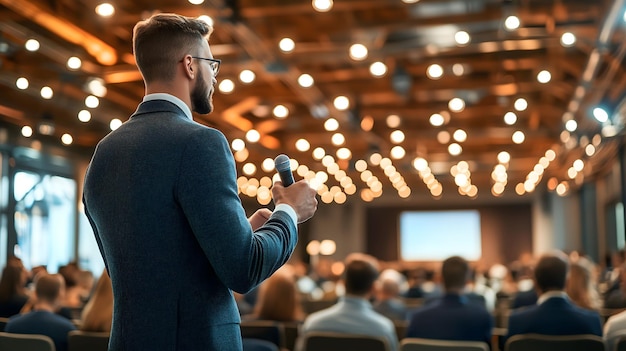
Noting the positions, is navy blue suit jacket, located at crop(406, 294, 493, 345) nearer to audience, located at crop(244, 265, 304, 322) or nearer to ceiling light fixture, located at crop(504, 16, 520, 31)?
audience, located at crop(244, 265, 304, 322)

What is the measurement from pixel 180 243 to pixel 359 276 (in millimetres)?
3520

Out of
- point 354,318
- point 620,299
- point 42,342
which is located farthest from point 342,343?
point 620,299

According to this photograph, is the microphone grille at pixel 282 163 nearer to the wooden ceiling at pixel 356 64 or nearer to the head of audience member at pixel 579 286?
the head of audience member at pixel 579 286

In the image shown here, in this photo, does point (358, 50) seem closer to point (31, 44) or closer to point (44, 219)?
point (31, 44)

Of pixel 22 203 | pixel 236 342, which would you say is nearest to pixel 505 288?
pixel 22 203

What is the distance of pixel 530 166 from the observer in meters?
19.9

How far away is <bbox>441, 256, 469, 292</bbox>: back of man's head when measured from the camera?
516 centimetres

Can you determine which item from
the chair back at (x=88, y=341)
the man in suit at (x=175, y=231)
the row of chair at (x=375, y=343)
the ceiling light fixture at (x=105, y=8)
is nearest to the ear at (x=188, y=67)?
the man in suit at (x=175, y=231)

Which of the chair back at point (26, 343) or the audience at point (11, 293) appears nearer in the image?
the chair back at point (26, 343)

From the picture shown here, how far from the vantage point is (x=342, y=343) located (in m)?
3.96

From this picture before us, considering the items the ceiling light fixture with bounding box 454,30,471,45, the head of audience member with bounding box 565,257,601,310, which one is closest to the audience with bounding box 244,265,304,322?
the head of audience member with bounding box 565,257,601,310

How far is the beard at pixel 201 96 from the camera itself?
1.64m

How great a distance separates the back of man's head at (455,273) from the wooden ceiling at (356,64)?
8.99 feet

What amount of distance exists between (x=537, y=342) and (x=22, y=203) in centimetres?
1100
